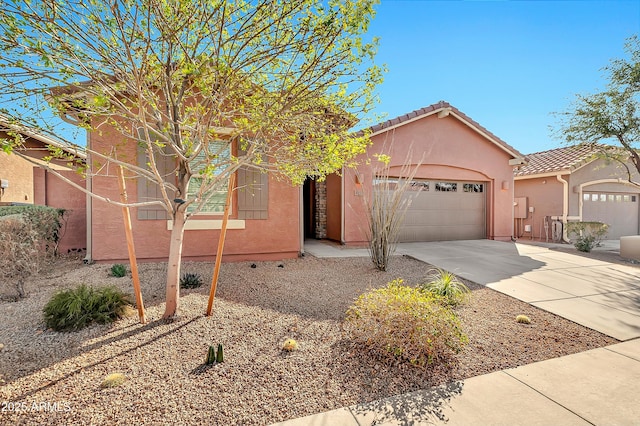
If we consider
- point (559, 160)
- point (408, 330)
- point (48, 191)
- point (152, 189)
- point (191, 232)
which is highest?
point (559, 160)

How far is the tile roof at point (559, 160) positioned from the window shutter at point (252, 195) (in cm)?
1114

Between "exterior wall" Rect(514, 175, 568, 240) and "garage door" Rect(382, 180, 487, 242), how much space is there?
14.4ft

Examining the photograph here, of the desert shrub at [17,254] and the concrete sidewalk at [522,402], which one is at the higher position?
the desert shrub at [17,254]

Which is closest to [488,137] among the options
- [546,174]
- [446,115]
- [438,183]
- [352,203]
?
[446,115]

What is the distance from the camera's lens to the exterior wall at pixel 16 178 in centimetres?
944

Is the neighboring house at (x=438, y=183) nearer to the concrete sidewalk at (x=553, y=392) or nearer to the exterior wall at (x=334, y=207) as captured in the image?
the exterior wall at (x=334, y=207)

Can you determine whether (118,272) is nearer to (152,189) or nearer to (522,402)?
(152,189)

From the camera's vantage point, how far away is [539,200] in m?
14.1

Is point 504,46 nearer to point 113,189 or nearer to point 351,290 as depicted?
point 351,290

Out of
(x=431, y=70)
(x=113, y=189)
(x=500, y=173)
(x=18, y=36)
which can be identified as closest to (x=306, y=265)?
(x=113, y=189)

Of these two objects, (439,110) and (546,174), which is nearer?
(439,110)

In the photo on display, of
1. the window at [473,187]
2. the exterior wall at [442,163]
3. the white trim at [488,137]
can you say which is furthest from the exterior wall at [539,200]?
the window at [473,187]

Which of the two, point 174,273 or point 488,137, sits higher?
point 488,137

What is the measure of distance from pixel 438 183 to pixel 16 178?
1490cm
